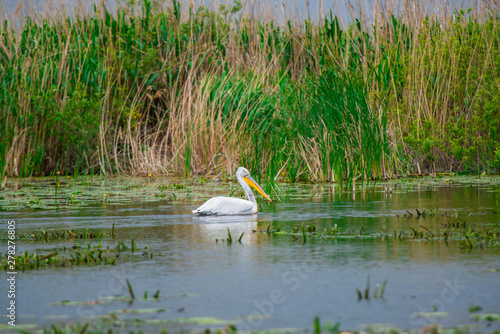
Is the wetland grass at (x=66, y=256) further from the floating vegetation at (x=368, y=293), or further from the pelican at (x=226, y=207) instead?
the floating vegetation at (x=368, y=293)

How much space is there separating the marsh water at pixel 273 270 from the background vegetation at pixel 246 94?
2.51 meters

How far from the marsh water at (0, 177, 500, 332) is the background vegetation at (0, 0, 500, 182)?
251 cm

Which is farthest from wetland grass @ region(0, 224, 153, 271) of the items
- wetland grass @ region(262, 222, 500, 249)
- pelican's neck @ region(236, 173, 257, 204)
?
pelican's neck @ region(236, 173, 257, 204)

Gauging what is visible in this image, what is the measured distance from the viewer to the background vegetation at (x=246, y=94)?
11172 mm

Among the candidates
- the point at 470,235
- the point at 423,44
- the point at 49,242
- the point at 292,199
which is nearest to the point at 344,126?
the point at 292,199

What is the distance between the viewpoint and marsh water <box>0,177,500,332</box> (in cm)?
365

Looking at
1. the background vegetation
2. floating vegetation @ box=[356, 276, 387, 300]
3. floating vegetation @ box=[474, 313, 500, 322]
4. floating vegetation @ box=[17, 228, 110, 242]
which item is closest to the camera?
floating vegetation @ box=[474, 313, 500, 322]

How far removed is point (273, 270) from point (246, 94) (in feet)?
27.0

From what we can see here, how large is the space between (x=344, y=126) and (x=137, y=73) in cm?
585

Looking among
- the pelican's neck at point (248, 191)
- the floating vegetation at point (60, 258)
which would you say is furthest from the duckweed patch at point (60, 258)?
the pelican's neck at point (248, 191)

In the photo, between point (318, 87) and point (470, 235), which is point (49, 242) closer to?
point (470, 235)

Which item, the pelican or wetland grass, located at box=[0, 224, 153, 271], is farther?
the pelican

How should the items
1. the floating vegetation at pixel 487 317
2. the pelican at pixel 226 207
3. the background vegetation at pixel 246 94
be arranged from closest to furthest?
the floating vegetation at pixel 487 317, the pelican at pixel 226 207, the background vegetation at pixel 246 94

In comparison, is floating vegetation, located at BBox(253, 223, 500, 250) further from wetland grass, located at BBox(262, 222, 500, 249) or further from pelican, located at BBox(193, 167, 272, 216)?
pelican, located at BBox(193, 167, 272, 216)
